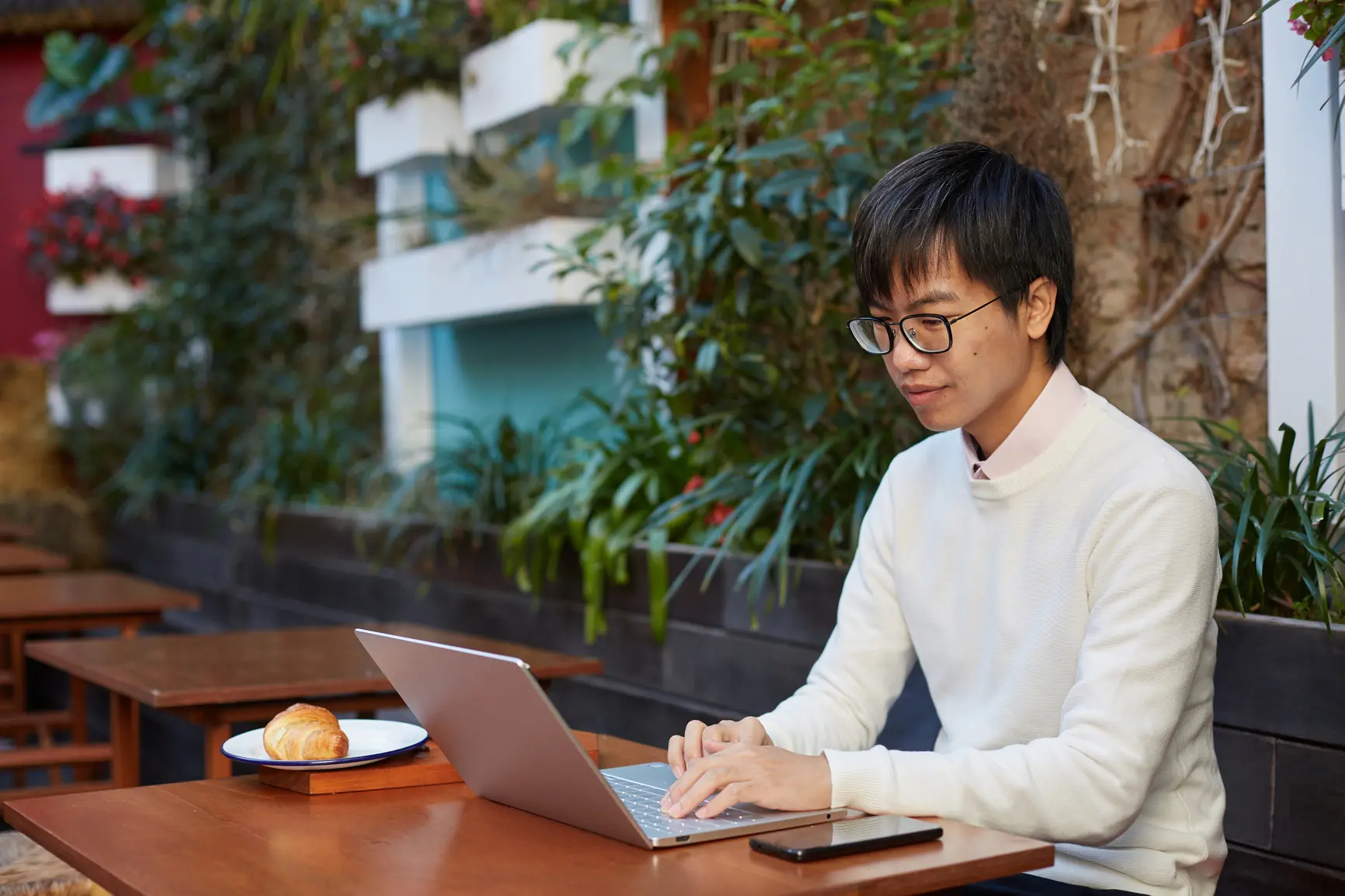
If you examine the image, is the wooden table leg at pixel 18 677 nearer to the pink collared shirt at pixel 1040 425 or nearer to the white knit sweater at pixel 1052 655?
the white knit sweater at pixel 1052 655

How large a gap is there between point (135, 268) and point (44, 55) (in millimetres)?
1426

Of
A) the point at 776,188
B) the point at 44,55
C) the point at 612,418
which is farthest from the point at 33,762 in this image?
the point at 44,55

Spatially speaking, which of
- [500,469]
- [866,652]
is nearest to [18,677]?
[500,469]

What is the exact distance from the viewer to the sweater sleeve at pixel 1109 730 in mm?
1543

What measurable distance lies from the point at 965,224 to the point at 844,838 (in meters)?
0.76

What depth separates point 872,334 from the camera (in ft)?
6.13

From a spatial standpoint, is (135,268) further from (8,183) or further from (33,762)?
(33,762)

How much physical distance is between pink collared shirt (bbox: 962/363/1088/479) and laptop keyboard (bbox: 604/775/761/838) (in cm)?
59

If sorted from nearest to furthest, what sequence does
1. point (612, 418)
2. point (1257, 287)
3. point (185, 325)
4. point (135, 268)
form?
point (1257, 287), point (612, 418), point (185, 325), point (135, 268)

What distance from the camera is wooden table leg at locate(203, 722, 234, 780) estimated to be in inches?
97.3

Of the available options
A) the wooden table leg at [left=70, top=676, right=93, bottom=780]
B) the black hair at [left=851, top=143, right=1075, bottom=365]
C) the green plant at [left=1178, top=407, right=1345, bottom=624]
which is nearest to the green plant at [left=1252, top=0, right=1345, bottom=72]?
the green plant at [left=1178, top=407, right=1345, bottom=624]

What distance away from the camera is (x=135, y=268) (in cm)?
851

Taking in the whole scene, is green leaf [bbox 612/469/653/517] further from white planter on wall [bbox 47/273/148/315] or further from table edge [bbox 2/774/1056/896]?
white planter on wall [bbox 47/273/148/315]

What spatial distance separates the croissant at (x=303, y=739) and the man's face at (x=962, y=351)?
0.77 m
